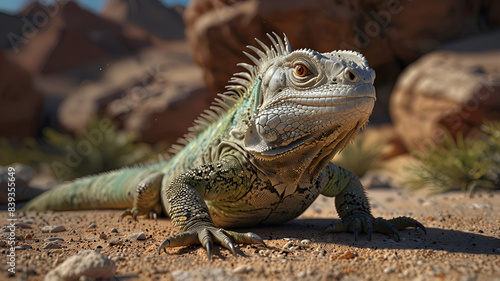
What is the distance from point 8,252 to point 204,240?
1864 millimetres

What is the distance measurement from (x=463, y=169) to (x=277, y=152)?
671cm

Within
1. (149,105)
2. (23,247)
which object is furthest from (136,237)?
(149,105)

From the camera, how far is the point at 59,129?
68.0 ft

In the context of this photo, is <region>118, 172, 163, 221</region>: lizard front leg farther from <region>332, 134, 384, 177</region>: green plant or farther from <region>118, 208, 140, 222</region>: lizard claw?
<region>332, 134, 384, 177</region>: green plant

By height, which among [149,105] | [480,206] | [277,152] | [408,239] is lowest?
[149,105]

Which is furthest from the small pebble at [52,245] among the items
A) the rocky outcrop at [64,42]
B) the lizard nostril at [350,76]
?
the rocky outcrop at [64,42]

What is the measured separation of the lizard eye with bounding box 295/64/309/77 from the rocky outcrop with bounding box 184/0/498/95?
7034 millimetres

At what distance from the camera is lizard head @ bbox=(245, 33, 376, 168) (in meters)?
3.26

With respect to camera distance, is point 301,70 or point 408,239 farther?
point 408,239

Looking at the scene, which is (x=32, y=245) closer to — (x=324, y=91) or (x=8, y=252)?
(x=8, y=252)

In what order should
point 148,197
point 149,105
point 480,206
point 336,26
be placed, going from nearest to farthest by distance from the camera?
1. point 148,197
2. point 480,206
3. point 336,26
4. point 149,105

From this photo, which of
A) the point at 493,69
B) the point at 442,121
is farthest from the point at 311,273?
the point at 493,69

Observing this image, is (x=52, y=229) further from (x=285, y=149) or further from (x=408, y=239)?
(x=408, y=239)

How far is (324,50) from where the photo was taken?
31.8 feet
